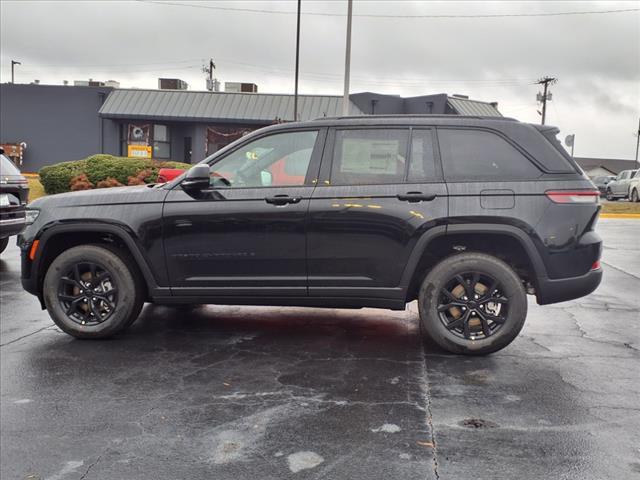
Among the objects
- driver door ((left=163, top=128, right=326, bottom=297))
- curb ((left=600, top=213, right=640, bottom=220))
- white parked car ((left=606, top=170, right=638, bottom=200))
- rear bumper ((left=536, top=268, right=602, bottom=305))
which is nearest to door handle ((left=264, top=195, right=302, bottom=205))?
driver door ((left=163, top=128, right=326, bottom=297))

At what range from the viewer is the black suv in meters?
4.90

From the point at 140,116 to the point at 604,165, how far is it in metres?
68.1

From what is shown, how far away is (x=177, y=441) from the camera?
345cm

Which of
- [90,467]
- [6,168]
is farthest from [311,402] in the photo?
[6,168]

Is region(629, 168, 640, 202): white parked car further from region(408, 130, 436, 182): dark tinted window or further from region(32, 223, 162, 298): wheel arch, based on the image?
region(32, 223, 162, 298): wheel arch

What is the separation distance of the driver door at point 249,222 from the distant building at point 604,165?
255 ft

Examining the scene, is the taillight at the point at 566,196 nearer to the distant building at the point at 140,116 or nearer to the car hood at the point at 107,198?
the car hood at the point at 107,198

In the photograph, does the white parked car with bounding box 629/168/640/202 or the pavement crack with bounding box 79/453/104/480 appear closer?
the pavement crack with bounding box 79/453/104/480

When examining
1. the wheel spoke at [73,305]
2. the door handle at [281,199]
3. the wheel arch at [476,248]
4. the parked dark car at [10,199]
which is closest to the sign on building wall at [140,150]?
the parked dark car at [10,199]

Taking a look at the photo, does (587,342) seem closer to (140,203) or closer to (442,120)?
(442,120)

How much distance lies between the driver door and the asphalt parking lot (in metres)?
0.62

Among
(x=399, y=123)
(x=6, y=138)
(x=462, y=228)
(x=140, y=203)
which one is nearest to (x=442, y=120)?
(x=399, y=123)

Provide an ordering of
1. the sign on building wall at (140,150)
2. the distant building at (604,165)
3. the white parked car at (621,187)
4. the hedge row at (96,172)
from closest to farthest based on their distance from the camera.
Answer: the hedge row at (96,172), the white parked car at (621,187), the sign on building wall at (140,150), the distant building at (604,165)

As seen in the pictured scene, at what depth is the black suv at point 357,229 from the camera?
490cm
